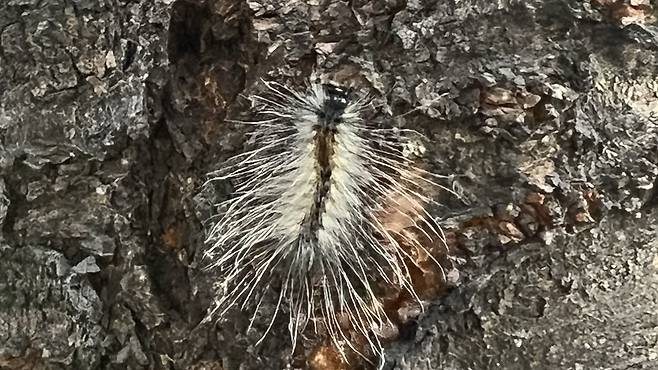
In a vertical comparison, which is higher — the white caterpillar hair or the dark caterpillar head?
the dark caterpillar head

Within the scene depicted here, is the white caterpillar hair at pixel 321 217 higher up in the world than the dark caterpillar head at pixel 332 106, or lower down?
lower down

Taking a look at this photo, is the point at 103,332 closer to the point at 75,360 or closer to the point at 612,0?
the point at 75,360

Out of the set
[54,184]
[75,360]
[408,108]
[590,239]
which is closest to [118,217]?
[54,184]

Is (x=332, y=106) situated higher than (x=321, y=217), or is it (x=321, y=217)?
(x=332, y=106)

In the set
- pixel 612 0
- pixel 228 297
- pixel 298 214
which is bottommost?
pixel 228 297
